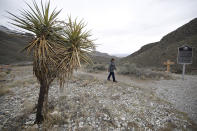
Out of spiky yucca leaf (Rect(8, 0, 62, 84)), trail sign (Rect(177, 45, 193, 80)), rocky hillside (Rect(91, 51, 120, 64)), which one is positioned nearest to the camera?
spiky yucca leaf (Rect(8, 0, 62, 84))

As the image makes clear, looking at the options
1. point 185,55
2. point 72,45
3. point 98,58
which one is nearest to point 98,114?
point 72,45

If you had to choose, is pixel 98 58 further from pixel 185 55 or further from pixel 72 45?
pixel 72 45

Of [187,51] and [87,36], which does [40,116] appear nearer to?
[87,36]

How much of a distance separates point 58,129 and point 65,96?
2.09 meters

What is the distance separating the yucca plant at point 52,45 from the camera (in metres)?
2.08

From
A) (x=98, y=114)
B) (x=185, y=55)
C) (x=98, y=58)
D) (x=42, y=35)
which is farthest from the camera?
(x=98, y=58)

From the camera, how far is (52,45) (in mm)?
2314

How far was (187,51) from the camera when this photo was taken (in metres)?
8.92

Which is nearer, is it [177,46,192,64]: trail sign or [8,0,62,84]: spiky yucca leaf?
[8,0,62,84]: spiky yucca leaf

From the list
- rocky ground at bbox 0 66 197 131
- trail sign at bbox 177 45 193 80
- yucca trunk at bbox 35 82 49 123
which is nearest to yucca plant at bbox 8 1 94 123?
yucca trunk at bbox 35 82 49 123

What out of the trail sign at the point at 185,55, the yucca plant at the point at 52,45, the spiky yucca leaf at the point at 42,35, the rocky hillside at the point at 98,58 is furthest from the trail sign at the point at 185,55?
the spiky yucca leaf at the point at 42,35

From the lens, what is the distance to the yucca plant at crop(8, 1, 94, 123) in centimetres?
208

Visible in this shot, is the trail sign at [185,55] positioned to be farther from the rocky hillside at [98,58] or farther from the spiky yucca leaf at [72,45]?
the spiky yucca leaf at [72,45]

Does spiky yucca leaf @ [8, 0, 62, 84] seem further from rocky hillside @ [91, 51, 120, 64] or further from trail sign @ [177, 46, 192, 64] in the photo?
trail sign @ [177, 46, 192, 64]
